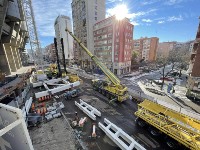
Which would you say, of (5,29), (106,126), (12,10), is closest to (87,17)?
(12,10)

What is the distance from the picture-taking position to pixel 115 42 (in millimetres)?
Answer: 35375

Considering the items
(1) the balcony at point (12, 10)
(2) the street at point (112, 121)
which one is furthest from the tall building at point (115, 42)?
(1) the balcony at point (12, 10)

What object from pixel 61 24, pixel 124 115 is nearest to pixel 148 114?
pixel 124 115

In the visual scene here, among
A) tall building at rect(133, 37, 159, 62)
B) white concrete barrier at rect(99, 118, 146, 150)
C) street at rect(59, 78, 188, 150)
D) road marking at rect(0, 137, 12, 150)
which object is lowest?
street at rect(59, 78, 188, 150)

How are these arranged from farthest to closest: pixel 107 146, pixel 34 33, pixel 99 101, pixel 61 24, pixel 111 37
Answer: pixel 61 24 → pixel 111 37 → pixel 34 33 → pixel 99 101 → pixel 107 146

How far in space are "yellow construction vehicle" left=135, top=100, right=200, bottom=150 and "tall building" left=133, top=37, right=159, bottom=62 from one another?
187ft

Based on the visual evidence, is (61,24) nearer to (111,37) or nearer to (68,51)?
(68,51)

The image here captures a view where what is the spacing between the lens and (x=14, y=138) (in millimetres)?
2938

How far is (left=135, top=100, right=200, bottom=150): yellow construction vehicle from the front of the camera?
23.9 ft

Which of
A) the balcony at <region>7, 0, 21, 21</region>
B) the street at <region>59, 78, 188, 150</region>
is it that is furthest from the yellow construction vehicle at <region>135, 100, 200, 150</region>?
the balcony at <region>7, 0, 21, 21</region>

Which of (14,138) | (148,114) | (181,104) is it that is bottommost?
(181,104)

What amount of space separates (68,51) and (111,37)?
5487 centimetres

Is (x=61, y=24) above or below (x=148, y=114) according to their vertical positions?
above

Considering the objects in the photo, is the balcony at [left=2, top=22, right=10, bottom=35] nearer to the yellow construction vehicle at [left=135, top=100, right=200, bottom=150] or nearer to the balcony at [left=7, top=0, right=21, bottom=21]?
the balcony at [left=7, top=0, right=21, bottom=21]
